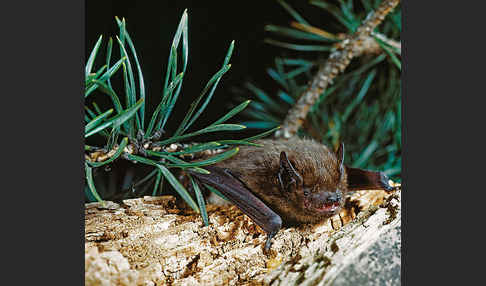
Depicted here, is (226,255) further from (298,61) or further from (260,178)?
(298,61)

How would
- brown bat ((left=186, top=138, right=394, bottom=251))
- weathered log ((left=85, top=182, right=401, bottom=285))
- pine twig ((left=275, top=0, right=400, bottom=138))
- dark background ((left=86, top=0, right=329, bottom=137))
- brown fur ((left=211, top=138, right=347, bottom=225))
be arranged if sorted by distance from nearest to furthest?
1. weathered log ((left=85, top=182, right=401, bottom=285))
2. dark background ((left=86, top=0, right=329, bottom=137))
3. brown bat ((left=186, top=138, right=394, bottom=251))
4. brown fur ((left=211, top=138, right=347, bottom=225))
5. pine twig ((left=275, top=0, right=400, bottom=138))

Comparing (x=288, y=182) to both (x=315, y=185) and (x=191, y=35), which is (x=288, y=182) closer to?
(x=315, y=185)

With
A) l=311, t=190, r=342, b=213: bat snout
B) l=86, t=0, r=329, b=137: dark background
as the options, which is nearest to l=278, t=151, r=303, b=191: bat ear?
l=311, t=190, r=342, b=213: bat snout

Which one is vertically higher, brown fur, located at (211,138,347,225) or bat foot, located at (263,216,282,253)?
brown fur, located at (211,138,347,225)

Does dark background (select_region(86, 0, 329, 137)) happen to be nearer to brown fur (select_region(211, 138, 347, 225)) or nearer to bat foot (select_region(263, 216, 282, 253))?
brown fur (select_region(211, 138, 347, 225))

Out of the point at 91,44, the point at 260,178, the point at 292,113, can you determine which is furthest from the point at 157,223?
the point at 292,113

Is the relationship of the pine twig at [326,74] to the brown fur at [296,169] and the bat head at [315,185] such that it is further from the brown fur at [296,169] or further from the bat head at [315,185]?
the bat head at [315,185]

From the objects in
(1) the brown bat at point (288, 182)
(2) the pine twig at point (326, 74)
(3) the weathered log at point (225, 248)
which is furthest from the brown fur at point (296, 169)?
(2) the pine twig at point (326, 74)
